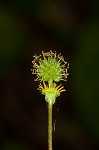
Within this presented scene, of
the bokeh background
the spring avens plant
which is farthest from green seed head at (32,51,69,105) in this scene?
the bokeh background
